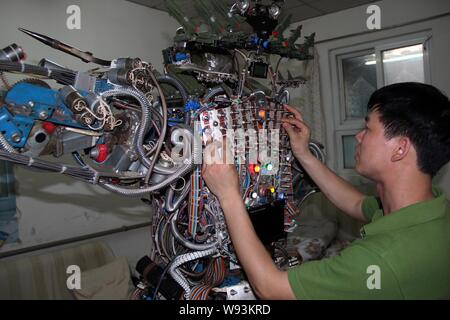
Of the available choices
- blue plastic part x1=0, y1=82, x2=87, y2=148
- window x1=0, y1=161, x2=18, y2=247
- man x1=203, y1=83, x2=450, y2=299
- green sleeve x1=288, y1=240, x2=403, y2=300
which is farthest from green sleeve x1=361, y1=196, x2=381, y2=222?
window x1=0, y1=161, x2=18, y2=247

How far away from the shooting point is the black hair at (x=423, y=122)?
3.76 feet

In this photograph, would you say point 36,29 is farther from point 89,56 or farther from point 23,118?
point 23,118

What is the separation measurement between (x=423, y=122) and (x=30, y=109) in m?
1.30

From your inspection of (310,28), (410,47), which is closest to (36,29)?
(310,28)

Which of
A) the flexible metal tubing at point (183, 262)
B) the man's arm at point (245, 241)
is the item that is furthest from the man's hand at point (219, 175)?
the flexible metal tubing at point (183, 262)

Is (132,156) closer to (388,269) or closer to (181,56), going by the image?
(181,56)

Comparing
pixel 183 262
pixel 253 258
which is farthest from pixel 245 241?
pixel 183 262

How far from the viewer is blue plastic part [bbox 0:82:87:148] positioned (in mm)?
968

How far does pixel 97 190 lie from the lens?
325 centimetres

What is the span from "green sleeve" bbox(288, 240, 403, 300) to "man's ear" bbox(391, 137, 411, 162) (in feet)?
1.25

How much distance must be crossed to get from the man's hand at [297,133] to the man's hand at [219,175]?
519mm

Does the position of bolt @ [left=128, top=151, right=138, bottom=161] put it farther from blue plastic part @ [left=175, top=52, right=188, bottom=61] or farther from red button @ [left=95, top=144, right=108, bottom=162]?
blue plastic part @ [left=175, top=52, right=188, bottom=61]

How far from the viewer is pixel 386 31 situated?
13.8ft

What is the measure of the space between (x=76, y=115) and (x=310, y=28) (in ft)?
14.5
